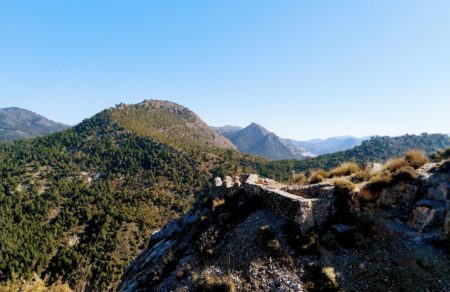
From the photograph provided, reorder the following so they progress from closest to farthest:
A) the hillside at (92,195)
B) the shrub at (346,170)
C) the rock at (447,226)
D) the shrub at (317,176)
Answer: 1. the rock at (447,226)
2. the shrub at (317,176)
3. the shrub at (346,170)
4. the hillside at (92,195)

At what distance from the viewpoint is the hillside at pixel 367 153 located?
126 meters

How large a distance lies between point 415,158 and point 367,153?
156 meters

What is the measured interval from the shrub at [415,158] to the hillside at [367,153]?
311 ft

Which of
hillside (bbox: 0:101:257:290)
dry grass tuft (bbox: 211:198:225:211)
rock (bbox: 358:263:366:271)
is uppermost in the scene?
dry grass tuft (bbox: 211:198:225:211)

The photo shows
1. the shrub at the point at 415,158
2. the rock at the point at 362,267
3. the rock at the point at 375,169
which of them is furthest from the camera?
the rock at the point at 375,169

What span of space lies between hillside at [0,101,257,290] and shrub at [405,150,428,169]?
179ft

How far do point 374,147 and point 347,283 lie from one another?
182 meters

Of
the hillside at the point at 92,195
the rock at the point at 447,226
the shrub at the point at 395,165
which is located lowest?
the hillside at the point at 92,195

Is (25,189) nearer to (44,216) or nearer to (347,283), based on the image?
(44,216)

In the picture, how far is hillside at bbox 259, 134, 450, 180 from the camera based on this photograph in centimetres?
12640

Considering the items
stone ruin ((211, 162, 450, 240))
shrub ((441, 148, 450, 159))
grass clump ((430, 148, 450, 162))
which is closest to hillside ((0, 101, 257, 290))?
stone ruin ((211, 162, 450, 240))

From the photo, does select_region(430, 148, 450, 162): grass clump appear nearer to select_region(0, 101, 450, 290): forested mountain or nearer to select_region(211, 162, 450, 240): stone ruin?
select_region(211, 162, 450, 240): stone ruin

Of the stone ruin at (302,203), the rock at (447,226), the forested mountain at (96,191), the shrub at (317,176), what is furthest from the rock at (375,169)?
the forested mountain at (96,191)

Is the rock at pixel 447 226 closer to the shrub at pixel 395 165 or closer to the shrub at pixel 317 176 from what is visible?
the shrub at pixel 395 165
